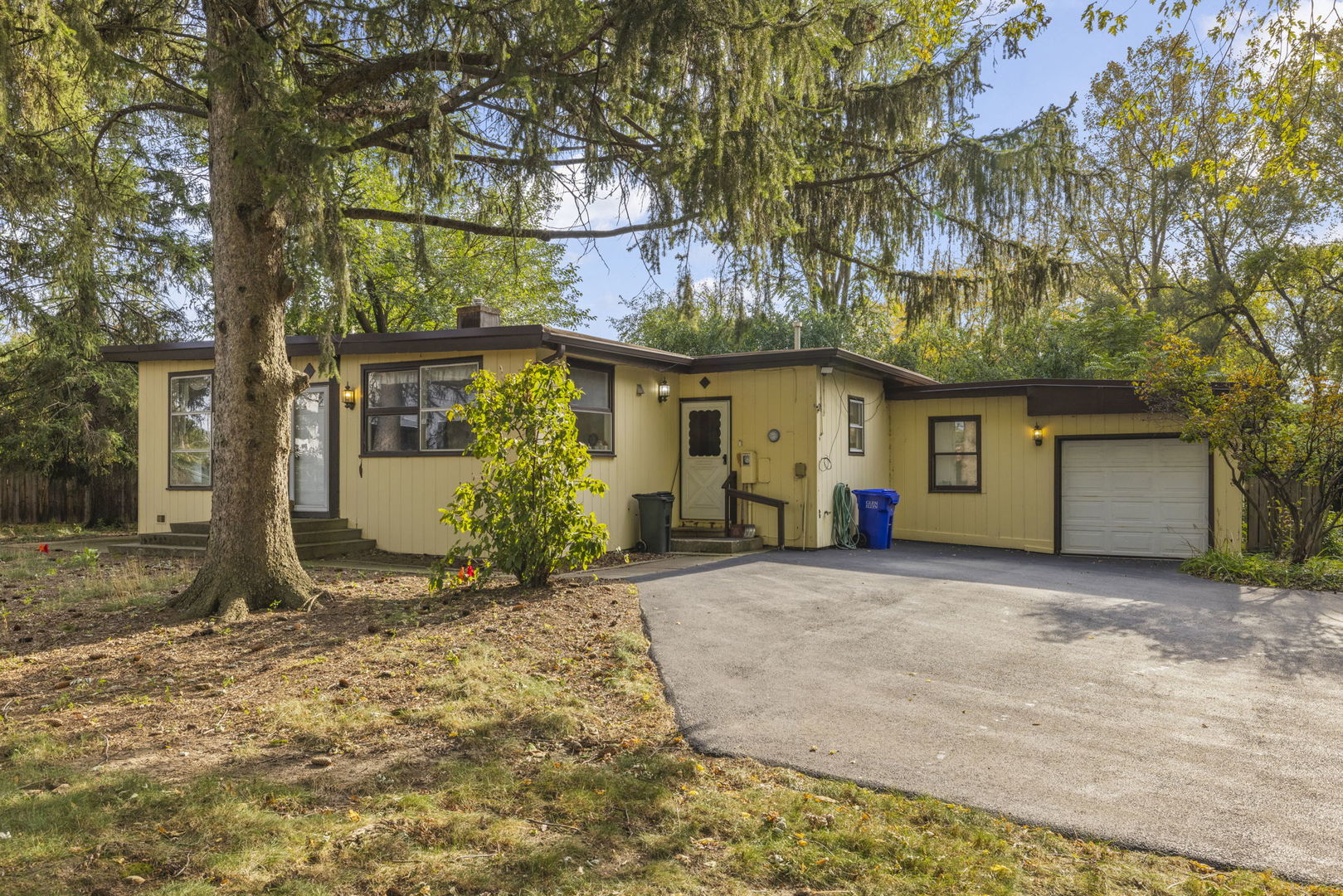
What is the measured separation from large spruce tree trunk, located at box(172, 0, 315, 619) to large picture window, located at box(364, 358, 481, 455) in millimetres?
3553

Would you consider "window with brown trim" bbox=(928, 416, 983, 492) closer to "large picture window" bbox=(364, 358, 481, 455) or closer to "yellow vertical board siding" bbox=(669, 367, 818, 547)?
"yellow vertical board siding" bbox=(669, 367, 818, 547)

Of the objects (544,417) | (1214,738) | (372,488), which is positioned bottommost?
(1214,738)

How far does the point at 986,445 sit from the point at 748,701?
981cm

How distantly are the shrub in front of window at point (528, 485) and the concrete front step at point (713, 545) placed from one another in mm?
4106

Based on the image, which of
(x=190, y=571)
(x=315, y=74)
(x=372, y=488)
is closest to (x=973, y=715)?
(x=315, y=74)

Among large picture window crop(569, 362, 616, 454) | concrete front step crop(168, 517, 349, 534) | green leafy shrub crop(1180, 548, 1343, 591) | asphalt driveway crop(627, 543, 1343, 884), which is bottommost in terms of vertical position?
asphalt driveway crop(627, 543, 1343, 884)

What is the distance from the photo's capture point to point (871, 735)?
4.16 m

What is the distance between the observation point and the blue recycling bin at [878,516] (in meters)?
12.2

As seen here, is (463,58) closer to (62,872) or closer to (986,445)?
Result: (62,872)

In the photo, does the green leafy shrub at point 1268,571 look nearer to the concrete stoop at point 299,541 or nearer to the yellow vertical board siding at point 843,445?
the yellow vertical board siding at point 843,445

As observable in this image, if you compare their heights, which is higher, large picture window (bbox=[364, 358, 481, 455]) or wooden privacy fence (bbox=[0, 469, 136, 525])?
large picture window (bbox=[364, 358, 481, 455])

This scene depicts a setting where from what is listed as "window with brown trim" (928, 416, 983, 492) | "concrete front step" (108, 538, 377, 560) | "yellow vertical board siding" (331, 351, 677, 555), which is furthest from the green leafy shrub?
"concrete front step" (108, 538, 377, 560)

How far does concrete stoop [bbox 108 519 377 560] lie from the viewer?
34.6 ft

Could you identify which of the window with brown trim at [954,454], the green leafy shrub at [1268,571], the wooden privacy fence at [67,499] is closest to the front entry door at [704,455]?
the window with brown trim at [954,454]
